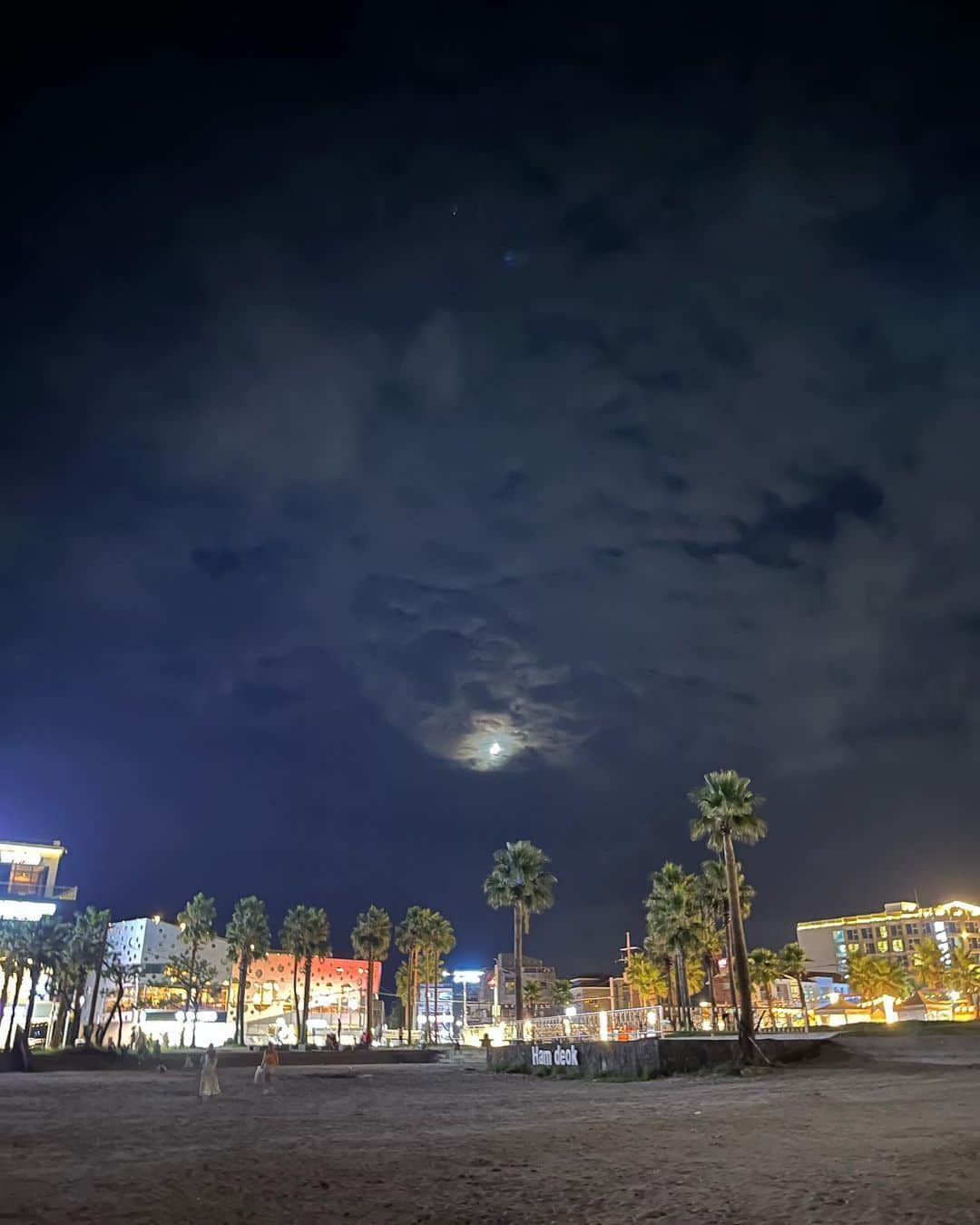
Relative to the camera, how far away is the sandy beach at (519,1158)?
10.0 m

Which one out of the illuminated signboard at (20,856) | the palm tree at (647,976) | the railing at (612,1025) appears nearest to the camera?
the railing at (612,1025)

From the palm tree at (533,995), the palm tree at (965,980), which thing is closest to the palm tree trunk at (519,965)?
the palm tree at (533,995)

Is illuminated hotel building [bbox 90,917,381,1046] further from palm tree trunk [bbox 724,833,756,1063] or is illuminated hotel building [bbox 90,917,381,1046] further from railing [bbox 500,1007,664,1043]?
palm tree trunk [bbox 724,833,756,1063]

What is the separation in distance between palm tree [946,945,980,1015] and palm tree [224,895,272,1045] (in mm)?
85682

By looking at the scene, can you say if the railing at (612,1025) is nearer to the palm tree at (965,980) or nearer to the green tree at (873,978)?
the green tree at (873,978)

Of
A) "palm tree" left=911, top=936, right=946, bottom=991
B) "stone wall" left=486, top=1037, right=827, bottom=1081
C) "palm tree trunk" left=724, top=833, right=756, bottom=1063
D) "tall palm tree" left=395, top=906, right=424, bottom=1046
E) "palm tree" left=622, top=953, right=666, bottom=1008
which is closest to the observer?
"stone wall" left=486, top=1037, right=827, bottom=1081

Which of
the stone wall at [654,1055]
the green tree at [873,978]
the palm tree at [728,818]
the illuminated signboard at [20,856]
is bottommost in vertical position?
the stone wall at [654,1055]

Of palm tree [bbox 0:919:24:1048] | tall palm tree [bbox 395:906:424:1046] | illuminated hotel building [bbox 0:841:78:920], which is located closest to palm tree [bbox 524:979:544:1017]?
tall palm tree [bbox 395:906:424:1046]

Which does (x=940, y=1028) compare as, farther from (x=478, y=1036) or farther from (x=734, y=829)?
(x=478, y=1036)

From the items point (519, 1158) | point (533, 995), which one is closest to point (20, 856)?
point (533, 995)

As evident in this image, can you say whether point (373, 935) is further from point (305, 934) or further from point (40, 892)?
point (40, 892)

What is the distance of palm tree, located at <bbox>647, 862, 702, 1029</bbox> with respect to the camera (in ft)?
202

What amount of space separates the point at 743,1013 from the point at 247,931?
231ft

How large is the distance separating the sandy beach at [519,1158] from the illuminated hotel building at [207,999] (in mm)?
76215
